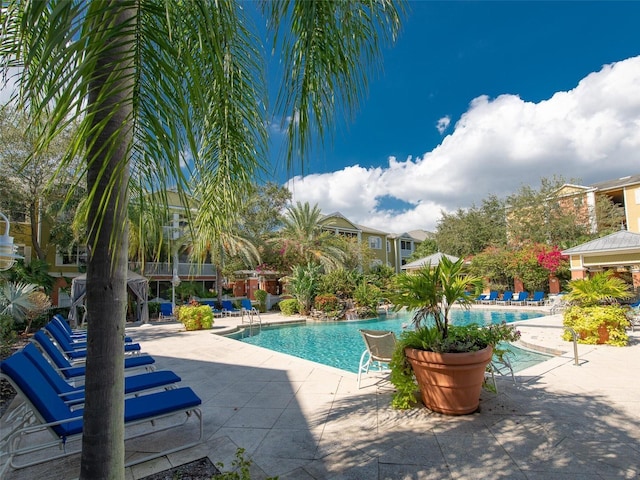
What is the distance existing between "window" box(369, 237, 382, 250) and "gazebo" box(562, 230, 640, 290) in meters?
23.4

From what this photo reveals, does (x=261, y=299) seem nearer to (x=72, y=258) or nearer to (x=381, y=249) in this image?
(x=72, y=258)

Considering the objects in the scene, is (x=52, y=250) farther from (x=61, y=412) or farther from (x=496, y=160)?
(x=496, y=160)

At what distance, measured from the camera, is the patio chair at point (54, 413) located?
3166 mm

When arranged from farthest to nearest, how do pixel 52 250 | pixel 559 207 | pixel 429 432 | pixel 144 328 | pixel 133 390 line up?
pixel 559 207
pixel 52 250
pixel 144 328
pixel 133 390
pixel 429 432

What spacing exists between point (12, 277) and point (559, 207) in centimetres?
3668

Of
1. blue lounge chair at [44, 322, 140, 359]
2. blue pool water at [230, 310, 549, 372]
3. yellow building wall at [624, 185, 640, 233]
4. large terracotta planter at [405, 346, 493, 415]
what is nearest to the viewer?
large terracotta planter at [405, 346, 493, 415]

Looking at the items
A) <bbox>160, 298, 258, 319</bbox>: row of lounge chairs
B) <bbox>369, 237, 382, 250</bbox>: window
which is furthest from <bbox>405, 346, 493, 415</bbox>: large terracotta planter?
<bbox>369, 237, 382, 250</bbox>: window

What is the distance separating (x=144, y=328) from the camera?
1506 centimetres

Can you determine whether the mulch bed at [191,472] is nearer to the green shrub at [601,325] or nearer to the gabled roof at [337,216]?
the green shrub at [601,325]

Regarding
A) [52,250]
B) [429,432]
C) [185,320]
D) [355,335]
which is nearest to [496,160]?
[355,335]

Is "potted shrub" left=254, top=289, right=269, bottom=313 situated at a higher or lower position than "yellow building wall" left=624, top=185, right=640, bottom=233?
lower

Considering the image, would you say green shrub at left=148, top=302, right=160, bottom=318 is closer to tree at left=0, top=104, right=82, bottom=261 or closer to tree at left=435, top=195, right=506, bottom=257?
tree at left=0, top=104, right=82, bottom=261

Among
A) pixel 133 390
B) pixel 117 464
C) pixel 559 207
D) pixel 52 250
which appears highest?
pixel 559 207

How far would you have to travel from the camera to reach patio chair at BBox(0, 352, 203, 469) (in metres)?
3.17
